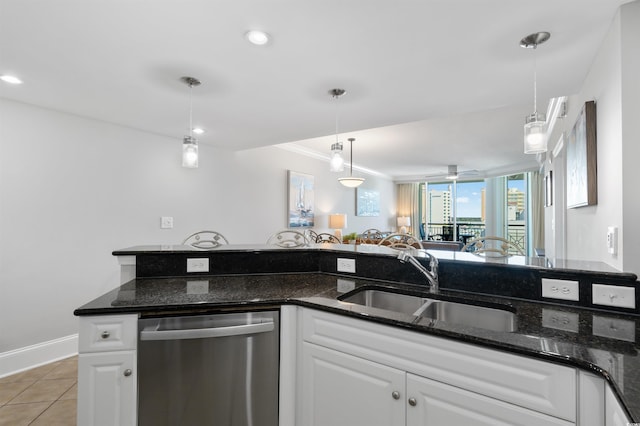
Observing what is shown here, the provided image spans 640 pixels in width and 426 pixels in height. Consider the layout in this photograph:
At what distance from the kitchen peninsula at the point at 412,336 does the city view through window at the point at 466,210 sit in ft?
23.6

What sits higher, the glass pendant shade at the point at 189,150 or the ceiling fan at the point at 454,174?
the ceiling fan at the point at 454,174

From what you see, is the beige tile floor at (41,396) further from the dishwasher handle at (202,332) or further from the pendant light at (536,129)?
the pendant light at (536,129)

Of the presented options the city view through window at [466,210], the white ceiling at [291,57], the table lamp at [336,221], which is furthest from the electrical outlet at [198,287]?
the city view through window at [466,210]

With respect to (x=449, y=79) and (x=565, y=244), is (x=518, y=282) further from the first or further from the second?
(x=565, y=244)

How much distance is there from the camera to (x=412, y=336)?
111cm

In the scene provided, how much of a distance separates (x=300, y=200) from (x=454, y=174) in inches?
162

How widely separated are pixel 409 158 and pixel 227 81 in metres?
4.99

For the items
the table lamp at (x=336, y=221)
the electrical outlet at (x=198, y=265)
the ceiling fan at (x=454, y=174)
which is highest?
the ceiling fan at (x=454, y=174)

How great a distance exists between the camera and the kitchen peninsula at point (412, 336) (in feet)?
2.82

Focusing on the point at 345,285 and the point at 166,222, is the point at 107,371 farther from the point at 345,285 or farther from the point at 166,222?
the point at 166,222

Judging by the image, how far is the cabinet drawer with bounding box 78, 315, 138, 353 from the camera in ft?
4.12

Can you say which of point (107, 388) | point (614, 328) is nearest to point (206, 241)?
point (107, 388)

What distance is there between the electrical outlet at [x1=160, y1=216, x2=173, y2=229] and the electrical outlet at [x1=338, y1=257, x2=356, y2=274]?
2602 millimetres

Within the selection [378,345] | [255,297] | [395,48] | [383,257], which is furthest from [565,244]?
[255,297]
